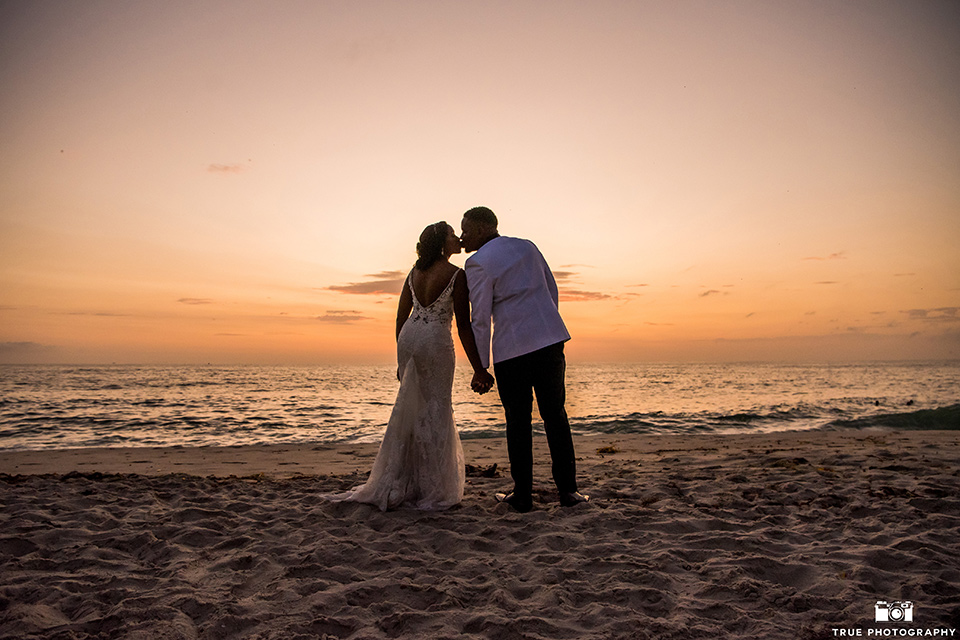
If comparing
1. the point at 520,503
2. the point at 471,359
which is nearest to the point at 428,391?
the point at 471,359

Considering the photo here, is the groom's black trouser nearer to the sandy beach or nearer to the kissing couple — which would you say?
the kissing couple

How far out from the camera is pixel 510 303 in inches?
Answer: 166

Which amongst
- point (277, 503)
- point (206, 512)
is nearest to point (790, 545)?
point (277, 503)

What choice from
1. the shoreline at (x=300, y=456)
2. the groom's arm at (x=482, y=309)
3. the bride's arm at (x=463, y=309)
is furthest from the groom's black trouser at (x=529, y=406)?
the shoreline at (x=300, y=456)

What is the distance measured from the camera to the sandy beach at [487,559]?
239cm

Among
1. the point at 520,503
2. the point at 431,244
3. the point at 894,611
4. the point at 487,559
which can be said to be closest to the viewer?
the point at 894,611

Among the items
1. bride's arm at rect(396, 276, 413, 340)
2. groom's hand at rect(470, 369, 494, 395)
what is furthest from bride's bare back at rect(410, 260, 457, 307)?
groom's hand at rect(470, 369, 494, 395)

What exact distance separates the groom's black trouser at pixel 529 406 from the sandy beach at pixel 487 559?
1.05 feet

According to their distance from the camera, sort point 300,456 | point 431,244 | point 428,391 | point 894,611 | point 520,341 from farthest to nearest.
A: 1. point 300,456
2. point 428,391
3. point 431,244
4. point 520,341
5. point 894,611

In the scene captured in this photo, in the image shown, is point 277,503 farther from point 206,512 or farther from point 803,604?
point 803,604

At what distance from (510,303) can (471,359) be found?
1.83ft

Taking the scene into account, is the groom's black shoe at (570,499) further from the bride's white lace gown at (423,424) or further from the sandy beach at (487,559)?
the bride's white lace gown at (423,424)

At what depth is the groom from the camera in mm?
4148

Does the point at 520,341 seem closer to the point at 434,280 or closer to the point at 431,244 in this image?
the point at 434,280
